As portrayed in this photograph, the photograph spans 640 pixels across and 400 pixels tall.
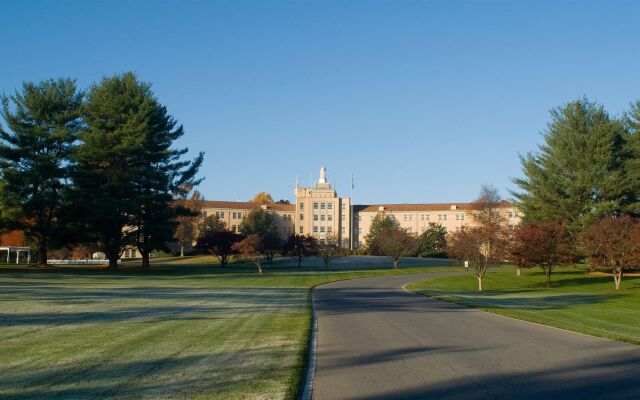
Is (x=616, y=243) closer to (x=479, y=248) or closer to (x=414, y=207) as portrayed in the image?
(x=479, y=248)

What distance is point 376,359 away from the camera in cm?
1152

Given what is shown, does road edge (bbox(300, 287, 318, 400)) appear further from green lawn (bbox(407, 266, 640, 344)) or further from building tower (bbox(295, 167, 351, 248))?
building tower (bbox(295, 167, 351, 248))

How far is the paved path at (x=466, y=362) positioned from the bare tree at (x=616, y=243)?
30441mm

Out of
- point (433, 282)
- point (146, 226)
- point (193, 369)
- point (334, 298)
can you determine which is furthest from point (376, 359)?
point (146, 226)

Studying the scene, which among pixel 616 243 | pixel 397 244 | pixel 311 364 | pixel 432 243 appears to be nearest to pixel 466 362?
pixel 311 364

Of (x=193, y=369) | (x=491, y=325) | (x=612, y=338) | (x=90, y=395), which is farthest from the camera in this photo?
(x=491, y=325)

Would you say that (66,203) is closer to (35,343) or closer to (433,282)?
(433,282)

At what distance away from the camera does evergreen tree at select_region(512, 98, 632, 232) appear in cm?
5966

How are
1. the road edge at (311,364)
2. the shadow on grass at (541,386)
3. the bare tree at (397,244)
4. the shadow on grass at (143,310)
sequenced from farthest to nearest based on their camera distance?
the bare tree at (397,244) → the shadow on grass at (143,310) → the road edge at (311,364) → the shadow on grass at (541,386)

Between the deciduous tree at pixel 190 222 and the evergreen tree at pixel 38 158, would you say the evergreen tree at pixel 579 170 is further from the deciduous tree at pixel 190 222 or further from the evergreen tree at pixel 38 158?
the deciduous tree at pixel 190 222

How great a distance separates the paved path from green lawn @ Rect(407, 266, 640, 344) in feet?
8.47

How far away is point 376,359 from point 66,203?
51781mm

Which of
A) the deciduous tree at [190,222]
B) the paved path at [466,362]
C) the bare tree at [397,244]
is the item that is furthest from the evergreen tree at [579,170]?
the deciduous tree at [190,222]

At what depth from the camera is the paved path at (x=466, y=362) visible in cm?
866
